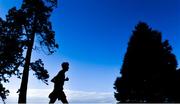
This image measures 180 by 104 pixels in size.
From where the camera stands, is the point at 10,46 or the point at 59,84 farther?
the point at 10,46

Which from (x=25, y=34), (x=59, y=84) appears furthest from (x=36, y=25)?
(x=59, y=84)

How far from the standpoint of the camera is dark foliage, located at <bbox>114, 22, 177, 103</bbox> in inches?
1372

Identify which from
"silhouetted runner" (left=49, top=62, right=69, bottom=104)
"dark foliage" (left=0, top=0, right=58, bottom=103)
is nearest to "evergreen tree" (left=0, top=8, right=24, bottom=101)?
"dark foliage" (left=0, top=0, right=58, bottom=103)

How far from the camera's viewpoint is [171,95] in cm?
3531

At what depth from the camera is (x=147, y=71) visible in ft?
119

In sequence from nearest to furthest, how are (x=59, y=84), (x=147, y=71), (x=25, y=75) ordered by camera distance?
(x=59, y=84) < (x=25, y=75) < (x=147, y=71)

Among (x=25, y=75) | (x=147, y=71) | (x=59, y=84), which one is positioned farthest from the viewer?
(x=147, y=71)

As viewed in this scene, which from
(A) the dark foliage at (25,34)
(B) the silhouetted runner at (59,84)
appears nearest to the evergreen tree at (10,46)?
(A) the dark foliage at (25,34)

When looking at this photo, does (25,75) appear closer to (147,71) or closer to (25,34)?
(25,34)

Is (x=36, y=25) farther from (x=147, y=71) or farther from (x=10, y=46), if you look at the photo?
(x=147, y=71)

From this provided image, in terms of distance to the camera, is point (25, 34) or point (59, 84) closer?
point (59, 84)

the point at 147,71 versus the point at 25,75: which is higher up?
the point at 147,71

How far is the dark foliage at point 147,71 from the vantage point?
3484 centimetres

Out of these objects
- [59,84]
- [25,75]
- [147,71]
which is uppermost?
[147,71]
